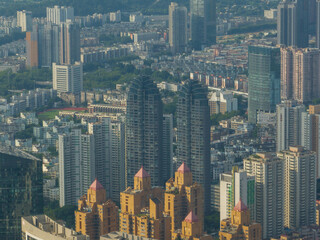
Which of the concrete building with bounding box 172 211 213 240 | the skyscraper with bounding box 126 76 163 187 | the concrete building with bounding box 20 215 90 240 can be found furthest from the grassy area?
the concrete building with bounding box 20 215 90 240

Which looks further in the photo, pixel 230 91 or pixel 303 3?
pixel 303 3

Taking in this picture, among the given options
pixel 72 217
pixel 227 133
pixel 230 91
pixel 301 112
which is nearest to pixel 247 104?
pixel 230 91

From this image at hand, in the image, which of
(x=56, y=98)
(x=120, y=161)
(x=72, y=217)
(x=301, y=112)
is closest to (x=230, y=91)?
(x=56, y=98)

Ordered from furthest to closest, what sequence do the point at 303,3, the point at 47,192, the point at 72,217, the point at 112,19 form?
the point at 112,19 → the point at 303,3 → the point at 47,192 → the point at 72,217

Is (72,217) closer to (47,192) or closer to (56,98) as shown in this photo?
(47,192)

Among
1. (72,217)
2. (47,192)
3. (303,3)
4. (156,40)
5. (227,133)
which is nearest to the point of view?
(72,217)

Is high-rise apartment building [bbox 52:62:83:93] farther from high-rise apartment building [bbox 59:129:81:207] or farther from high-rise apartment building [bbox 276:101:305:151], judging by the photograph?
high-rise apartment building [bbox 59:129:81:207]

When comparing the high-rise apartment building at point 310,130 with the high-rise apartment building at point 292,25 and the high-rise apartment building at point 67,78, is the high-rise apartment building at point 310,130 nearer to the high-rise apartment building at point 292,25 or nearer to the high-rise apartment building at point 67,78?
the high-rise apartment building at point 67,78

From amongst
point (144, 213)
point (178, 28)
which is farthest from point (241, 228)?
point (178, 28)

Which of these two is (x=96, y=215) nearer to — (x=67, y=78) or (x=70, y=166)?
(x=70, y=166)
